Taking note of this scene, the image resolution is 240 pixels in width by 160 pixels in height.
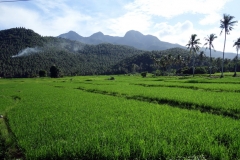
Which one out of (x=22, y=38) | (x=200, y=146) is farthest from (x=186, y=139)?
(x=22, y=38)

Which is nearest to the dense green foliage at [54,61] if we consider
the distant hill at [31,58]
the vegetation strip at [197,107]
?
the distant hill at [31,58]

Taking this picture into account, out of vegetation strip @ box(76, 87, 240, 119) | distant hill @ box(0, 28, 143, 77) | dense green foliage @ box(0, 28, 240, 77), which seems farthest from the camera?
distant hill @ box(0, 28, 143, 77)

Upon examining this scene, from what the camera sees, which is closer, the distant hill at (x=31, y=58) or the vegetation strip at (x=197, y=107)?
the vegetation strip at (x=197, y=107)

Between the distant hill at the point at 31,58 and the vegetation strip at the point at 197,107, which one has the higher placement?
the distant hill at the point at 31,58

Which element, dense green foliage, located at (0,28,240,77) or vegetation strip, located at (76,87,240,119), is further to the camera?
dense green foliage, located at (0,28,240,77)

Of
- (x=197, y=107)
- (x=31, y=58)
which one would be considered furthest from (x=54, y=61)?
(x=197, y=107)

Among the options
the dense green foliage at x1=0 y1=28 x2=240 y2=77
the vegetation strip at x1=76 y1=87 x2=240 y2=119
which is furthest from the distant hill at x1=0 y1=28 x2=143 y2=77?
the vegetation strip at x1=76 y1=87 x2=240 y2=119

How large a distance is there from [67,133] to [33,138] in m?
1.09

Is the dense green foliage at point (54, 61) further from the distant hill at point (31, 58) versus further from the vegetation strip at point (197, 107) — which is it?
the vegetation strip at point (197, 107)

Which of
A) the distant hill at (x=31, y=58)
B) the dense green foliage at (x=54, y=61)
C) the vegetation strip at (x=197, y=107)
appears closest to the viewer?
the vegetation strip at (x=197, y=107)

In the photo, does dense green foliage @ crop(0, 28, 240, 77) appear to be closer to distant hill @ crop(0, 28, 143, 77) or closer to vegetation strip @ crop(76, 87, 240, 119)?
distant hill @ crop(0, 28, 143, 77)

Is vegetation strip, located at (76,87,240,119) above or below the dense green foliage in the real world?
below

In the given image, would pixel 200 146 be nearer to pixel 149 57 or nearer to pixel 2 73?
pixel 2 73

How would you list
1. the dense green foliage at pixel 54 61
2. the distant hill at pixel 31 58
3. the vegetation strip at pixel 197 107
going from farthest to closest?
the distant hill at pixel 31 58
the dense green foliage at pixel 54 61
the vegetation strip at pixel 197 107
